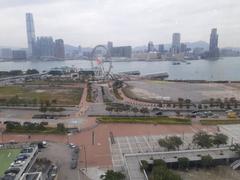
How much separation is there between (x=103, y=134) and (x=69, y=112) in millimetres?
7777

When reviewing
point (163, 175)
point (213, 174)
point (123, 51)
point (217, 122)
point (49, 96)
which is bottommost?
point (213, 174)

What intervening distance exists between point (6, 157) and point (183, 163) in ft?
32.3

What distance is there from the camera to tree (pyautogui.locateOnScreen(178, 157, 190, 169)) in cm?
1484

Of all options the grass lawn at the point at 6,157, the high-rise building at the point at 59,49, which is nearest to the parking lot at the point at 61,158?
the grass lawn at the point at 6,157

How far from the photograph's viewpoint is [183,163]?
1490cm

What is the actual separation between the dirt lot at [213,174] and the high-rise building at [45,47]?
155 m

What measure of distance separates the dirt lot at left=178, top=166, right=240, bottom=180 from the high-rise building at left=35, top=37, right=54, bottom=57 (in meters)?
155

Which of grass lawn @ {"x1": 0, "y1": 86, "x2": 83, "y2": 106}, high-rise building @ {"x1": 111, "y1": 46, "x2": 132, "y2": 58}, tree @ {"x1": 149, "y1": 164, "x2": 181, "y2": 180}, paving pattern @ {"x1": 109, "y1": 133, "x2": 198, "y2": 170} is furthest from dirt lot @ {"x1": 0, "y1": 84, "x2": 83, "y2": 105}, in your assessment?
high-rise building @ {"x1": 111, "y1": 46, "x2": 132, "y2": 58}

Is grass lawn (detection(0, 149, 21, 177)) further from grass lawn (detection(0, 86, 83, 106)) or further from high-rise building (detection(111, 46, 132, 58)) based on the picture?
high-rise building (detection(111, 46, 132, 58))

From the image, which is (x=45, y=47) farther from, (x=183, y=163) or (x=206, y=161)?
(x=206, y=161)

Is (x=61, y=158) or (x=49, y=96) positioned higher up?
(x=49, y=96)

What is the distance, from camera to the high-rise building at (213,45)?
13568cm

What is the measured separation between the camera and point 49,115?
84.0 ft

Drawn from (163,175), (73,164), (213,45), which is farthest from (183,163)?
(213,45)
